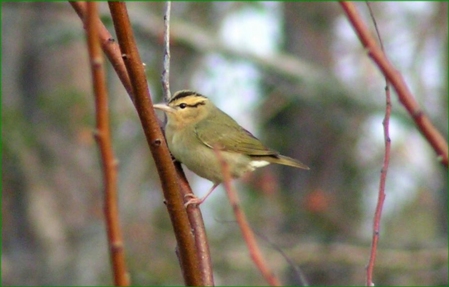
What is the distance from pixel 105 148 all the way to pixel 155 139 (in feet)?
2.91

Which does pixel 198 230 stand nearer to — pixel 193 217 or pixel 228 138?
pixel 193 217

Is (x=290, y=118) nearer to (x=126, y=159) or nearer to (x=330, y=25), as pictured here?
(x=330, y=25)

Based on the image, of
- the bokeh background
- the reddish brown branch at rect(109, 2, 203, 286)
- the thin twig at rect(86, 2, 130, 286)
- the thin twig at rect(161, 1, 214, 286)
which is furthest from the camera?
the bokeh background

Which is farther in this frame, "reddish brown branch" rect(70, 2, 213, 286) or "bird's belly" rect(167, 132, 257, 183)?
"bird's belly" rect(167, 132, 257, 183)

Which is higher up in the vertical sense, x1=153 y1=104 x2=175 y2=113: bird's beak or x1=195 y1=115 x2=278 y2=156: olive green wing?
x1=153 y1=104 x2=175 y2=113: bird's beak

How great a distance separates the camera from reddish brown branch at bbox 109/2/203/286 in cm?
208

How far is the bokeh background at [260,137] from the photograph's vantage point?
8.90m

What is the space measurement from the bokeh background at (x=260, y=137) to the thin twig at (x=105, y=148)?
712 centimetres

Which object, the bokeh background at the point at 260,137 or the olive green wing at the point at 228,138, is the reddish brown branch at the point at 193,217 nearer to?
the olive green wing at the point at 228,138

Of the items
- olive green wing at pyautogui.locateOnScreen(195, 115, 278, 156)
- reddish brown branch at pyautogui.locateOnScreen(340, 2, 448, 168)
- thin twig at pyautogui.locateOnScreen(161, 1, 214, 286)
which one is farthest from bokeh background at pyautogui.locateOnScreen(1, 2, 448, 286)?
reddish brown branch at pyautogui.locateOnScreen(340, 2, 448, 168)

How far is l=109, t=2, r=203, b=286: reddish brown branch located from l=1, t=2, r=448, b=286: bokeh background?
6124 millimetres

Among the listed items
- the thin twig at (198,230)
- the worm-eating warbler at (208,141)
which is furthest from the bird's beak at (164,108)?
the thin twig at (198,230)

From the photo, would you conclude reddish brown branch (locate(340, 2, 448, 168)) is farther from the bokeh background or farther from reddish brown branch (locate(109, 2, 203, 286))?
the bokeh background

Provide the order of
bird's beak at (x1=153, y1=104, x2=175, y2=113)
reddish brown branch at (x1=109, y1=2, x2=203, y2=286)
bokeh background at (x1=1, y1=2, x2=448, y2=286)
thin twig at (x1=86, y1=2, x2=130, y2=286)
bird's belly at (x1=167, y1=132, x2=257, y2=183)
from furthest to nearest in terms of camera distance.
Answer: bokeh background at (x1=1, y1=2, x2=448, y2=286)
bird's belly at (x1=167, y1=132, x2=257, y2=183)
bird's beak at (x1=153, y1=104, x2=175, y2=113)
reddish brown branch at (x1=109, y1=2, x2=203, y2=286)
thin twig at (x1=86, y1=2, x2=130, y2=286)
